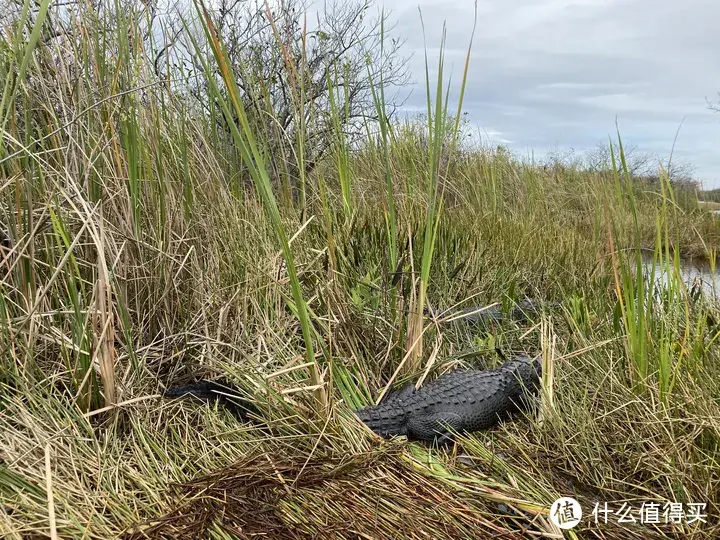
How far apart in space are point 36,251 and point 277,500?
127cm

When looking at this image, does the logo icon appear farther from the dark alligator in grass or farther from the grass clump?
the dark alligator in grass

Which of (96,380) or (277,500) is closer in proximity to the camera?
(277,500)

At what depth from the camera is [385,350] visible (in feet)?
7.70

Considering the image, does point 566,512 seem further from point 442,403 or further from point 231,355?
point 231,355

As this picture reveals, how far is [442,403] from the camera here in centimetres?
212

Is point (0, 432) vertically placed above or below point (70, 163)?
below

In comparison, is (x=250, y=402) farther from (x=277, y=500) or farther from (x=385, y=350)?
(x=385, y=350)

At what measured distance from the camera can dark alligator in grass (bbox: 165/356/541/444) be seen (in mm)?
2016

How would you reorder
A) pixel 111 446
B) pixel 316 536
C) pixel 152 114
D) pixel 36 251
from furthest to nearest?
pixel 152 114 < pixel 36 251 < pixel 111 446 < pixel 316 536

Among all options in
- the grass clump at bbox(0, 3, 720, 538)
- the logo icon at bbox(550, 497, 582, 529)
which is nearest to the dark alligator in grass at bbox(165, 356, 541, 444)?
the grass clump at bbox(0, 3, 720, 538)

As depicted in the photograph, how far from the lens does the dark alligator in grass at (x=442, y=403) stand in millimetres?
2016

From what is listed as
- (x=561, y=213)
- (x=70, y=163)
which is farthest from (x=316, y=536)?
(x=561, y=213)

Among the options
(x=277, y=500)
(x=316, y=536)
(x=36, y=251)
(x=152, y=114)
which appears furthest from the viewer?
(x=152, y=114)

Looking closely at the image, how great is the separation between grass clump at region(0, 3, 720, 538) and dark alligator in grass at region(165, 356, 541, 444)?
0.08 m
